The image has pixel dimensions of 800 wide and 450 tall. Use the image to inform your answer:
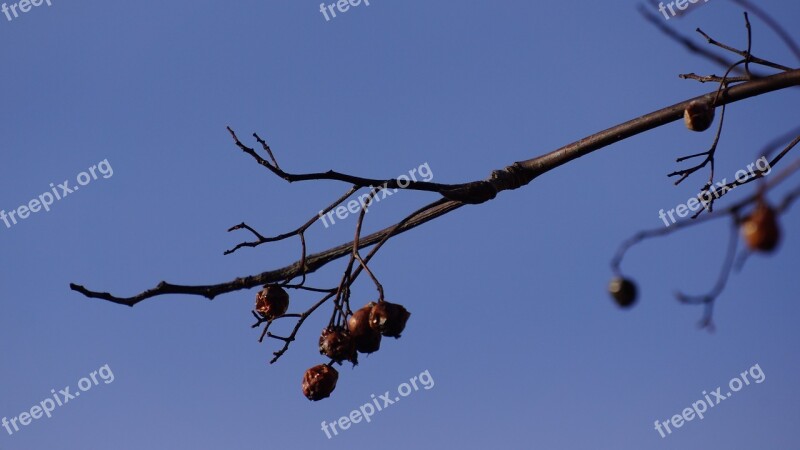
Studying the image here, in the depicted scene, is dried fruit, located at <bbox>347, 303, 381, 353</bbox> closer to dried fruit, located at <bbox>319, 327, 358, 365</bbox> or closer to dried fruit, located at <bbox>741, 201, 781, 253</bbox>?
dried fruit, located at <bbox>319, 327, 358, 365</bbox>

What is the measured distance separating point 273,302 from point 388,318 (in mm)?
613

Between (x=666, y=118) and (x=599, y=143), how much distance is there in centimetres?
24

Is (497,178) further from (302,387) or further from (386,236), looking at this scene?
(302,387)

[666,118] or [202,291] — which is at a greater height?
[202,291]

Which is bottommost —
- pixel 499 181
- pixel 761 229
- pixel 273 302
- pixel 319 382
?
pixel 761 229

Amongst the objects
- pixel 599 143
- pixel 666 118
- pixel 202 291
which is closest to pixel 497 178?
pixel 599 143

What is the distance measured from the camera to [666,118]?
2924 mm

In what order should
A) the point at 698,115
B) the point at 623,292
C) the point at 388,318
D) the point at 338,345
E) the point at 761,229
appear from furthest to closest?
the point at 338,345 → the point at 388,318 → the point at 698,115 → the point at 623,292 → the point at 761,229

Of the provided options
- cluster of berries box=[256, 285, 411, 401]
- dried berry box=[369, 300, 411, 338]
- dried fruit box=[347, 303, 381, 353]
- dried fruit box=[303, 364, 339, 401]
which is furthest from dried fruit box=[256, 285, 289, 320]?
dried berry box=[369, 300, 411, 338]

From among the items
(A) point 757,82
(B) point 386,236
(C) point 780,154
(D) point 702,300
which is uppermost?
(B) point 386,236

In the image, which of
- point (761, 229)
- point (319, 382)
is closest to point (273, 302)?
point (319, 382)

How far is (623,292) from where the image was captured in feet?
6.69

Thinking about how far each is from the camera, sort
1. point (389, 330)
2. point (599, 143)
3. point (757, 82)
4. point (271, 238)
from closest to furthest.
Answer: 1. point (757, 82)
2. point (599, 143)
3. point (389, 330)
4. point (271, 238)

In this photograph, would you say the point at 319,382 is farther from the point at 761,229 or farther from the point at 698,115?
the point at 761,229
